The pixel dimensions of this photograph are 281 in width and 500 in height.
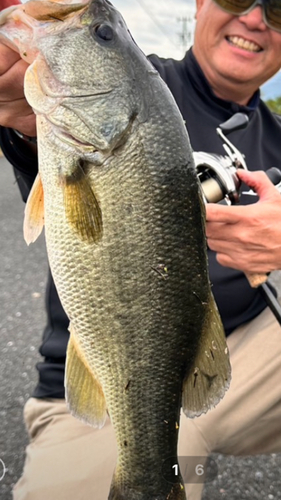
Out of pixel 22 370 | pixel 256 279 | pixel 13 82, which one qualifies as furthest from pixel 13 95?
pixel 22 370

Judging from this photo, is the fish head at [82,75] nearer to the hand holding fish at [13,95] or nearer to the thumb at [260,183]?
the hand holding fish at [13,95]

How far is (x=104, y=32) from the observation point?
1.15 m

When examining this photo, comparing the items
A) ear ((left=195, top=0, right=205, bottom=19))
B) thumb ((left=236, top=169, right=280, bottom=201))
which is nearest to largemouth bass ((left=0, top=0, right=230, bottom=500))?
thumb ((left=236, top=169, right=280, bottom=201))

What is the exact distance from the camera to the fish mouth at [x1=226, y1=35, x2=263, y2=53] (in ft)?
7.83

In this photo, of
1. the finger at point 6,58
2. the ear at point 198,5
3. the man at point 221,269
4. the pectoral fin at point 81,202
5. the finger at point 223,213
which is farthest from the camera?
the ear at point 198,5

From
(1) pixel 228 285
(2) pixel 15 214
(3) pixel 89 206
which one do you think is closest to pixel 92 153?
(3) pixel 89 206

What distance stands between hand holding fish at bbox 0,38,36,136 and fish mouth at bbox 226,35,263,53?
127cm

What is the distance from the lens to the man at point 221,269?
1783 mm

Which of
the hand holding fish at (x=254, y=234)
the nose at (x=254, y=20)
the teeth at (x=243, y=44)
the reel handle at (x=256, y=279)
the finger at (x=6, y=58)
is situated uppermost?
the finger at (x=6, y=58)

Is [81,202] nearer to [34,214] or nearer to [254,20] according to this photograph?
[34,214]

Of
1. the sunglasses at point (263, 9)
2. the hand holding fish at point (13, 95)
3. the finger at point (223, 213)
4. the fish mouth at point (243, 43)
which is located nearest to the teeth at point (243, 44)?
the fish mouth at point (243, 43)

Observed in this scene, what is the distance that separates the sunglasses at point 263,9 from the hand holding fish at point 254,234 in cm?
86

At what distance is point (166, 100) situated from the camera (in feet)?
3.78

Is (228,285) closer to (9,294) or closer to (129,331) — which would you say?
(129,331)
